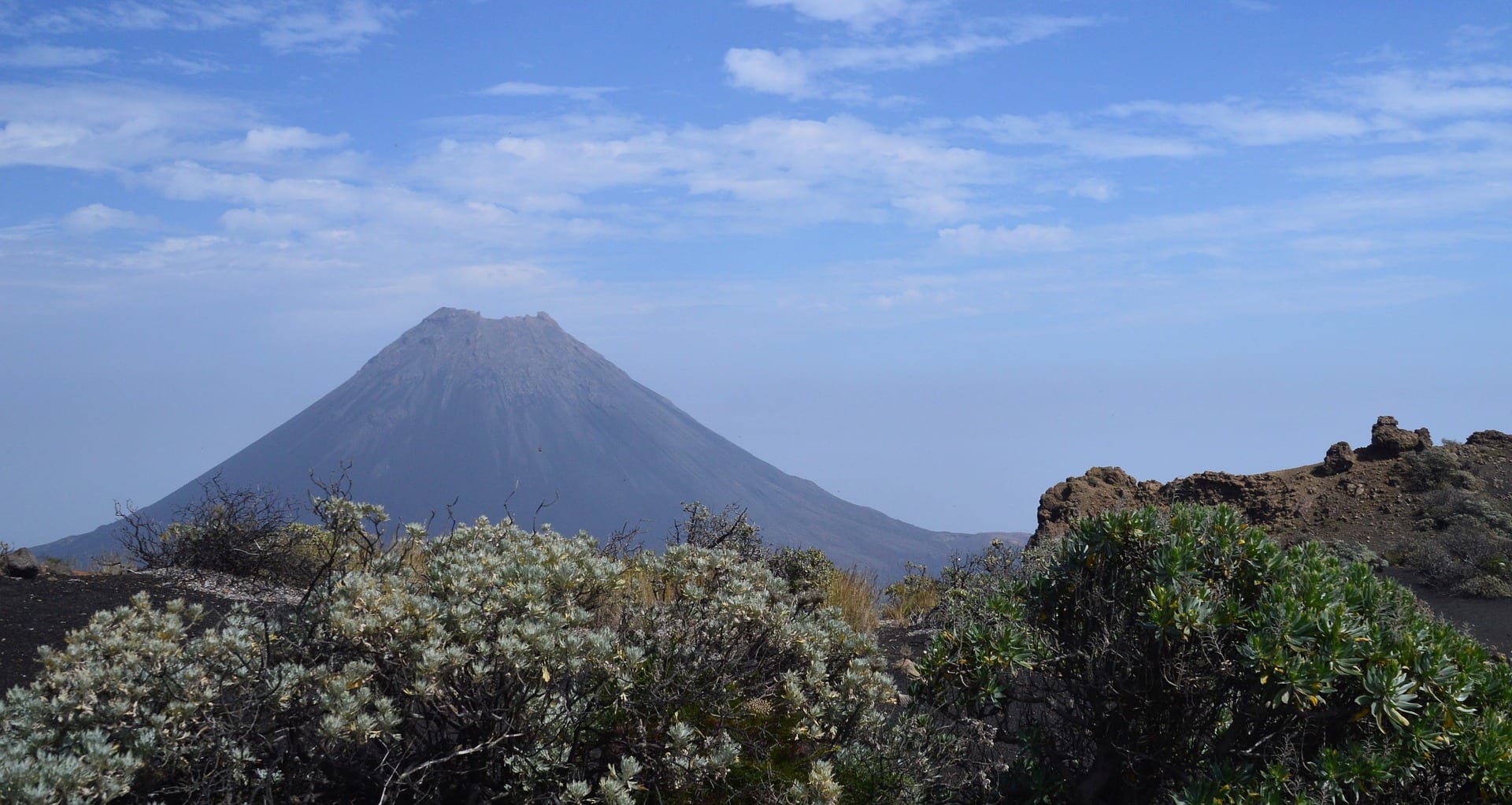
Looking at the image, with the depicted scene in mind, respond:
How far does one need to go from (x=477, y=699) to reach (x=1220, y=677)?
2612 mm

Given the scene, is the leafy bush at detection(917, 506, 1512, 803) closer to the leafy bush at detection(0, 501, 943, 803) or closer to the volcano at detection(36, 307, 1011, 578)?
the leafy bush at detection(0, 501, 943, 803)

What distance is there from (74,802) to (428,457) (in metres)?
119

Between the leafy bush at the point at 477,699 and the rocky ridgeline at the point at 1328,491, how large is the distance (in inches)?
347

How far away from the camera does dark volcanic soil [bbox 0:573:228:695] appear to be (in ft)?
17.3

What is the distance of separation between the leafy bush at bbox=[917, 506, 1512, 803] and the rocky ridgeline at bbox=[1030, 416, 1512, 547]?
28.2ft

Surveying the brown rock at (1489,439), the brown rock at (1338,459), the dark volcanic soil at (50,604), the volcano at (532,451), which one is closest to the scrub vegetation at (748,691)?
the dark volcanic soil at (50,604)

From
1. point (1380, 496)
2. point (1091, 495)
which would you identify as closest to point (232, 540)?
point (1091, 495)

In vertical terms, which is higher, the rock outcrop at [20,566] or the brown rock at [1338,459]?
the brown rock at [1338,459]

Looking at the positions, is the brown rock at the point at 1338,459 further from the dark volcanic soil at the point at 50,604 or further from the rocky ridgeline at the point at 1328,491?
the dark volcanic soil at the point at 50,604

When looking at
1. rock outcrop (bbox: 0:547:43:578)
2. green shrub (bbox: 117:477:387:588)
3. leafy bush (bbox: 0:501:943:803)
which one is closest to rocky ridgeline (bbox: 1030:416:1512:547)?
green shrub (bbox: 117:477:387:588)

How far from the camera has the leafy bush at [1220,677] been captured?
3.17m

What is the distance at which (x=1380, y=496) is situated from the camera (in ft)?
43.5

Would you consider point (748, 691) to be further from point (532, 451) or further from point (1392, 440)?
point (532, 451)

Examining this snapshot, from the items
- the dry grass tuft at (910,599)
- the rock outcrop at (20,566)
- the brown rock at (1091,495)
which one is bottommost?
the dry grass tuft at (910,599)
